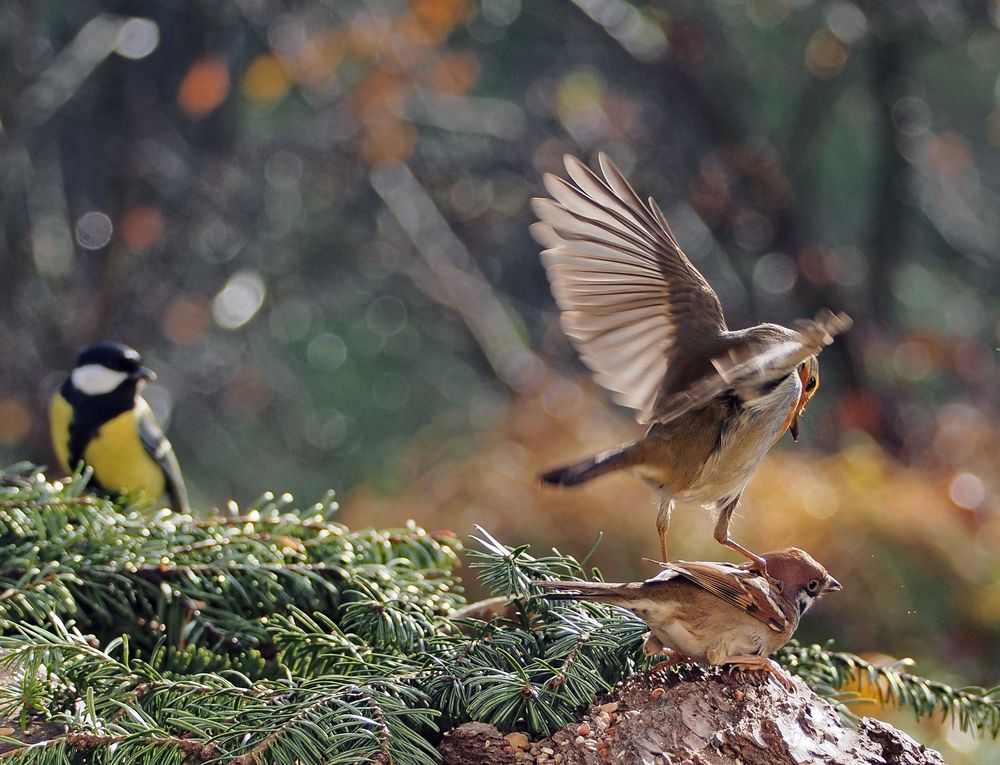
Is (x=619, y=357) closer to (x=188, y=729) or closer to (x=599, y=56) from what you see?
(x=188, y=729)

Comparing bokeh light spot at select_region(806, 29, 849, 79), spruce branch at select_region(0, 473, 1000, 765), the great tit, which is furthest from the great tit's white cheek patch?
bokeh light spot at select_region(806, 29, 849, 79)

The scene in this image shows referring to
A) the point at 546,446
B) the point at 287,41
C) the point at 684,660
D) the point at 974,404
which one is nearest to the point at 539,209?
the point at 684,660

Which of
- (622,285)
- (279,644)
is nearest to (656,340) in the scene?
(622,285)

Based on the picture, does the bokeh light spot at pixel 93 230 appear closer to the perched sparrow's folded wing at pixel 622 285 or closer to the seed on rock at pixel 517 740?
the perched sparrow's folded wing at pixel 622 285

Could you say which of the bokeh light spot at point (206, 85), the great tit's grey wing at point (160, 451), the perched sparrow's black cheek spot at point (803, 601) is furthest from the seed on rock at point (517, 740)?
the bokeh light spot at point (206, 85)

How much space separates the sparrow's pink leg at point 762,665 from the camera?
127 centimetres

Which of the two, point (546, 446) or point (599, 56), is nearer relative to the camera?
point (546, 446)

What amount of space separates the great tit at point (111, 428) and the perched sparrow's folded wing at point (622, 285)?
1.73 m

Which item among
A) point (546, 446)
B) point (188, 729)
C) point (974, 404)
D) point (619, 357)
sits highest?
point (619, 357)

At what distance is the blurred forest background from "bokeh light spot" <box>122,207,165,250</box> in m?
0.02

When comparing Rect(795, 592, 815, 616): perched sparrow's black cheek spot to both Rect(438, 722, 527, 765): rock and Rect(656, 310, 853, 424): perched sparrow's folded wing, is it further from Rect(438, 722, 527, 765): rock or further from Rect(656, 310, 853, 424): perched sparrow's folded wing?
Rect(438, 722, 527, 765): rock

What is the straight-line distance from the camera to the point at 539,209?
61.0 inches

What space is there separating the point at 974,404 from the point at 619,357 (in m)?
4.56

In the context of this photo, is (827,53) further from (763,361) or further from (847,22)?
(763,361)
